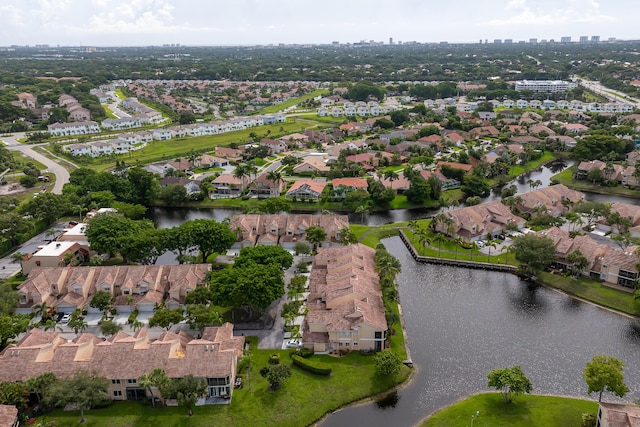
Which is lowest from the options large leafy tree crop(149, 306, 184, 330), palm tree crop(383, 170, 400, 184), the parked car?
the parked car

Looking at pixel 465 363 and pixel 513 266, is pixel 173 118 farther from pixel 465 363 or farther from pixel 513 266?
pixel 465 363

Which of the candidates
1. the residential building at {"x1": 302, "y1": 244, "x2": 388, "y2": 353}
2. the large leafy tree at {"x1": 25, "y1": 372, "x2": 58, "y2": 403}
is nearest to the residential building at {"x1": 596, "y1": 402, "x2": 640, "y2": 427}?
the residential building at {"x1": 302, "y1": 244, "x2": 388, "y2": 353}

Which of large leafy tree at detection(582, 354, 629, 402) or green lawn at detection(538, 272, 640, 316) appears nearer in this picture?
large leafy tree at detection(582, 354, 629, 402)

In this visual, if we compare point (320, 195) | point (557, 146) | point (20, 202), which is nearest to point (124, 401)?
point (320, 195)

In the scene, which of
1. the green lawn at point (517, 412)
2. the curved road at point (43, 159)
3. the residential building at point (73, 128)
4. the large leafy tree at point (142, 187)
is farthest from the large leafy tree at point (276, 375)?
the residential building at point (73, 128)

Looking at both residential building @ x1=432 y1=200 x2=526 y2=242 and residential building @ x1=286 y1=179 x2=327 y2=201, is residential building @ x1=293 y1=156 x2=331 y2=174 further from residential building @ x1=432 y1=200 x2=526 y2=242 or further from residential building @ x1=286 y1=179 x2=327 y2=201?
residential building @ x1=432 y1=200 x2=526 y2=242

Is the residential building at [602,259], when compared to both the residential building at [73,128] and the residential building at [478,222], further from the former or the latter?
the residential building at [73,128]
